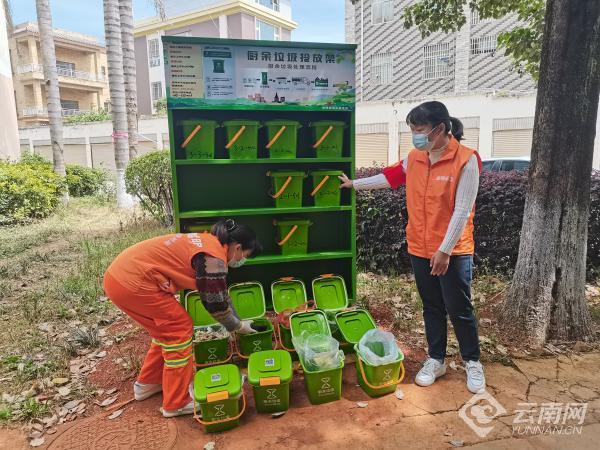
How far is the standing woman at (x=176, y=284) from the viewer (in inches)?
110

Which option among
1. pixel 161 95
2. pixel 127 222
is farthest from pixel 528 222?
pixel 161 95

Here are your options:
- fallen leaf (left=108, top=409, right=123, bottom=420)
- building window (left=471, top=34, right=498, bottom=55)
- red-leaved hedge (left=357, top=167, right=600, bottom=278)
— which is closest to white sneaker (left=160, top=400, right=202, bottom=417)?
fallen leaf (left=108, top=409, right=123, bottom=420)

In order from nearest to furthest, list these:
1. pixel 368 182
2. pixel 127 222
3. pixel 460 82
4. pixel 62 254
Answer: pixel 368 182 < pixel 62 254 < pixel 127 222 < pixel 460 82

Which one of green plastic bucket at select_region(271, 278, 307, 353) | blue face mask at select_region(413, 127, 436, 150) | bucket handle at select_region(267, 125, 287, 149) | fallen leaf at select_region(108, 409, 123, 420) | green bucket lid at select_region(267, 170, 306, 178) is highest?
bucket handle at select_region(267, 125, 287, 149)

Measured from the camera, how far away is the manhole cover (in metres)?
→ 2.74

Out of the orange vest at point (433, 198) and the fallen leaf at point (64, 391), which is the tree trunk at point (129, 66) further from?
the orange vest at point (433, 198)

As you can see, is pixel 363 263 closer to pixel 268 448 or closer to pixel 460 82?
pixel 268 448

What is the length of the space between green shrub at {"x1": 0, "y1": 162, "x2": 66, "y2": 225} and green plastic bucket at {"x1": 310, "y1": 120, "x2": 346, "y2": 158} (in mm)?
8477

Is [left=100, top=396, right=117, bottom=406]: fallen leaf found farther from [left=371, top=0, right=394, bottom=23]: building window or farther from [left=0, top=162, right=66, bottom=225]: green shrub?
[left=371, top=0, right=394, bottom=23]: building window

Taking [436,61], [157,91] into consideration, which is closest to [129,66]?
[436,61]

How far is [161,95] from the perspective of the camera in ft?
103

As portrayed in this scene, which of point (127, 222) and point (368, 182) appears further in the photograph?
point (127, 222)

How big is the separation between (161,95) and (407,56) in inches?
693

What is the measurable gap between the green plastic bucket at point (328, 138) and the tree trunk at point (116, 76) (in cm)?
802
